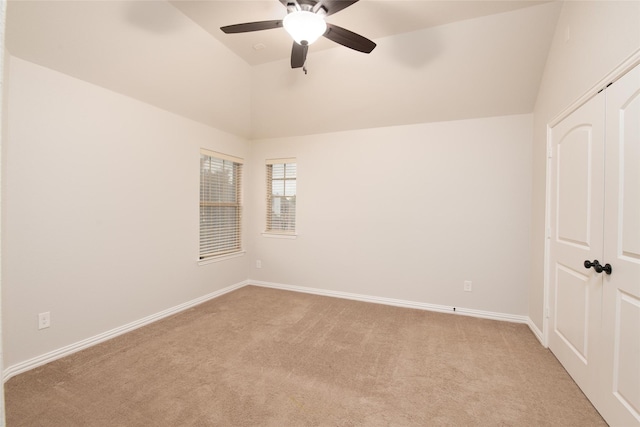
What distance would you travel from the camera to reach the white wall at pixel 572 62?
1.85 meters

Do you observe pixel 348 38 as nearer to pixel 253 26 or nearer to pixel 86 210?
pixel 253 26

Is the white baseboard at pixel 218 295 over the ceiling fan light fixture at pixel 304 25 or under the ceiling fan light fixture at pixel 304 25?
under

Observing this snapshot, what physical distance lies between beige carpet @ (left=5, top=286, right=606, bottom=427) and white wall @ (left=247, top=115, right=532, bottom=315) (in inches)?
25.7

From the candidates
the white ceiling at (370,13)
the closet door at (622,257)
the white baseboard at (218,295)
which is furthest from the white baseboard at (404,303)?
the white ceiling at (370,13)

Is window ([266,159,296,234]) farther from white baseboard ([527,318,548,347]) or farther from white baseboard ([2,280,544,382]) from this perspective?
white baseboard ([527,318,548,347])

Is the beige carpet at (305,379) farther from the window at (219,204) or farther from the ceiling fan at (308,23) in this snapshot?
the ceiling fan at (308,23)

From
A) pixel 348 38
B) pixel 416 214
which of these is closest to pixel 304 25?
pixel 348 38

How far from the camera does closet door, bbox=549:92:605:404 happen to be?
2059 millimetres

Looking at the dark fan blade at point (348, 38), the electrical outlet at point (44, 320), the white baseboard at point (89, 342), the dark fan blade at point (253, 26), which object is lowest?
the white baseboard at point (89, 342)

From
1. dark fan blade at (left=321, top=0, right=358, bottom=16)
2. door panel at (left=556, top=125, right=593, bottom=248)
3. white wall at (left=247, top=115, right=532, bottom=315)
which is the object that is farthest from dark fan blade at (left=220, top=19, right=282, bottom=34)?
door panel at (left=556, top=125, right=593, bottom=248)

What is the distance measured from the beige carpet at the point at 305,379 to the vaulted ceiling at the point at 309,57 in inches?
96.2

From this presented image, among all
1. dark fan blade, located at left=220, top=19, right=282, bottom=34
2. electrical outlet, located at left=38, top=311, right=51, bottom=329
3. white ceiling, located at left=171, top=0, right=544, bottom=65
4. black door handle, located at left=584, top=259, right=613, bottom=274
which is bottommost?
electrical outlet, located at left=38, top=311, right=51, bottom=329

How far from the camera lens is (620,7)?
1849mm

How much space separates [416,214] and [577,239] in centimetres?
171
